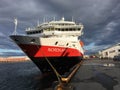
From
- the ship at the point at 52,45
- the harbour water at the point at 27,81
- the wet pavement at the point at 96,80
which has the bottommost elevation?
the harbour water at the point at 27,81

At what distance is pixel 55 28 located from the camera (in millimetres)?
29578

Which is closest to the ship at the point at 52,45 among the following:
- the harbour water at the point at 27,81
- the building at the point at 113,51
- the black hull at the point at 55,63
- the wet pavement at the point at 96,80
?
the black hull at the point at 55,63

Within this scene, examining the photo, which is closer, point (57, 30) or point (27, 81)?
point (27, 81)

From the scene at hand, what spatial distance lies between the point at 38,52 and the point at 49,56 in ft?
5.27

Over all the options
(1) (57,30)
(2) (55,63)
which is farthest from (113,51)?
(2) (55,63)

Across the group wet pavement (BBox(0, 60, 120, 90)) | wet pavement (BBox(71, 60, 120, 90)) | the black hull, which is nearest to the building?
wet pavement (BBox(0, 60, 120, 90))

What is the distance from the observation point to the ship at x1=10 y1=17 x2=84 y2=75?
24250 mm

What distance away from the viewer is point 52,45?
25.1m

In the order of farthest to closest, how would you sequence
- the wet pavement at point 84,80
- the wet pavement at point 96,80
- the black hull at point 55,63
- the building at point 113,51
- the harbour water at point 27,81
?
1. the building at point 113,51
2. the black hull at point 55,63
3. the harbour water at point 27,81
4. the wet pavement at point 84,80
5. the wet pavement at point 96,80

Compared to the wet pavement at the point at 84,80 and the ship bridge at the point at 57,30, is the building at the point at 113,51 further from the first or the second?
the ship bridge at the point at 57,30

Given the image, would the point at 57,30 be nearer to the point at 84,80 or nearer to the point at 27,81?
the point at 27,81

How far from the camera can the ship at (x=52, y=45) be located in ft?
79.6

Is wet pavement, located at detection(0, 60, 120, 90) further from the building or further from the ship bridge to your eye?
the building

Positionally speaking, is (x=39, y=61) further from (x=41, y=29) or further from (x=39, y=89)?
(x=41, y=29)
